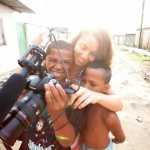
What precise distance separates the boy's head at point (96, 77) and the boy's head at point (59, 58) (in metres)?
0.14

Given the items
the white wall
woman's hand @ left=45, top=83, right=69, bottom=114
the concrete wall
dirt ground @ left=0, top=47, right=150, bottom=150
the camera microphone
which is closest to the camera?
the camera microphone

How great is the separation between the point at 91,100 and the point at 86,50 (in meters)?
0.40

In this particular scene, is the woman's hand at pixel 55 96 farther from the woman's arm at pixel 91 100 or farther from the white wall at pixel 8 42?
the white wall at pixel 8 42

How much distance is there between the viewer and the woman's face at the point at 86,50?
1.48 meters

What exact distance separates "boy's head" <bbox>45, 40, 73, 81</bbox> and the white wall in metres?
7.32

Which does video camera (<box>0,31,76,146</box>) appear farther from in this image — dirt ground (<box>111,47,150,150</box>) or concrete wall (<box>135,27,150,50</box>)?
concrete wall (<box>135,27,150,50</box>)

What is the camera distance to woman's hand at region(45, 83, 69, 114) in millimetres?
1027

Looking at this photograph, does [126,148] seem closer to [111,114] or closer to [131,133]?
[131,133]

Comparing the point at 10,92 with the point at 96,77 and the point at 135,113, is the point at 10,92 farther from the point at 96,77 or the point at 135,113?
the point at 135,113

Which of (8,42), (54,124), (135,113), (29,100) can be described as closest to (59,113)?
(54,124)

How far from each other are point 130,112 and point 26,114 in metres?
4.36

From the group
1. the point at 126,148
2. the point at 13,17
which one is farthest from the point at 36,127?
the point at 13,17

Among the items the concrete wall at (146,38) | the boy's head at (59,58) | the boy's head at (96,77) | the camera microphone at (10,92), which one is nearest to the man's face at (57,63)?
the boy's head at (59,58)

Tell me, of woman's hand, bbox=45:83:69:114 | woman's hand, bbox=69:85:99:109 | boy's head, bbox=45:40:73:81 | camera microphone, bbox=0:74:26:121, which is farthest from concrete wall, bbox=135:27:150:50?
camera microphone, bbox=0:74:26:121
